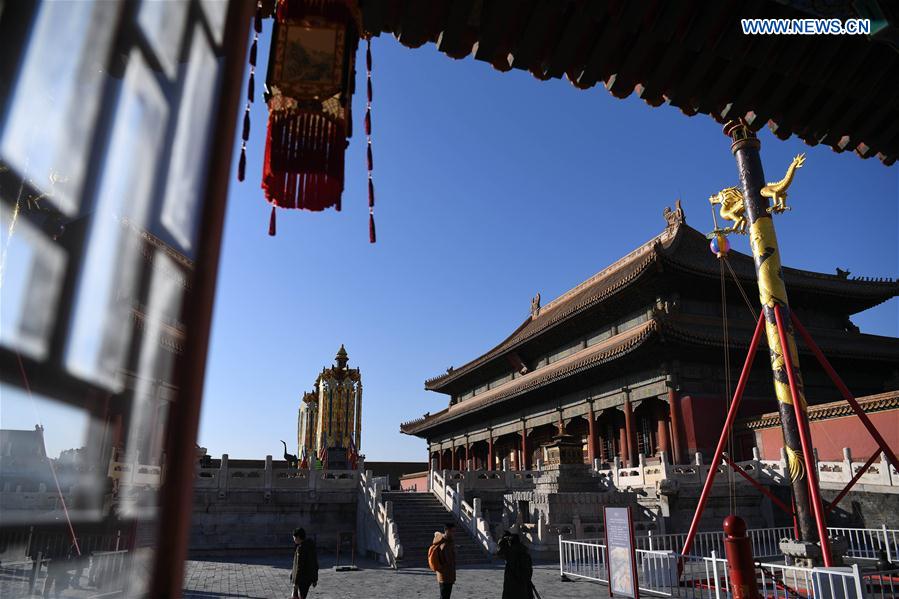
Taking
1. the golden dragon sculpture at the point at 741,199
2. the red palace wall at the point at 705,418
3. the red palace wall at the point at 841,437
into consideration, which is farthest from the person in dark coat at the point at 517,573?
the red palace wall at the point at 705,418

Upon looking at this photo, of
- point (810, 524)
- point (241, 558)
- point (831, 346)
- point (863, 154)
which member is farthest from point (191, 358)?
point (831, 346)

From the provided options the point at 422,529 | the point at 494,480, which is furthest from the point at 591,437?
the point at 422,529

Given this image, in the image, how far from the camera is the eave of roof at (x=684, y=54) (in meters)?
3.13

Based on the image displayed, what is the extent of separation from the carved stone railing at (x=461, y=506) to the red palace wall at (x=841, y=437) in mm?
7353

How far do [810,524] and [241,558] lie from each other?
12.5 meters

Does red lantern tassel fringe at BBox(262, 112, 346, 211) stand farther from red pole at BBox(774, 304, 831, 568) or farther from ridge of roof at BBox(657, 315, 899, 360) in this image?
ridge of roof at BBox(657, 315, 899, 360)

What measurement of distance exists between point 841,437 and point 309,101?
1690 cm

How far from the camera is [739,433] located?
18.0 meters

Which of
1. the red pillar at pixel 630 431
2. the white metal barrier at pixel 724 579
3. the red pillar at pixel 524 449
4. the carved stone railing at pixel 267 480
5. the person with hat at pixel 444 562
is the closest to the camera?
the white metal barrier at pixel 724 579

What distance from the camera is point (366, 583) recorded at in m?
10.1

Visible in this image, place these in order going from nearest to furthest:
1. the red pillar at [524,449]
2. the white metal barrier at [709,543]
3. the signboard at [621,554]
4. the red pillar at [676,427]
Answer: the signboard at [621,554] → the white metal barrier at [709,543] → the red pillar at [676,427] → the red pillar at [524,449]

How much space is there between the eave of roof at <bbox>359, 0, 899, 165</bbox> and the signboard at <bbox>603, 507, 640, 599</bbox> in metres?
5.45

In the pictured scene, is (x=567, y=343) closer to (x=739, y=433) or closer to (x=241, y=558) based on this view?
(x=739, y=433)

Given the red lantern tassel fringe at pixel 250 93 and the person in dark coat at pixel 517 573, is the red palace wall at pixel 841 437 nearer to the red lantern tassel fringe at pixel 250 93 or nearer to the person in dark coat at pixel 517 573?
the person in dark coat at pixel 517 573
